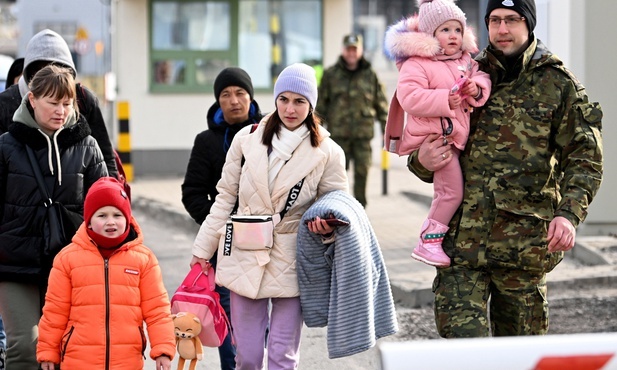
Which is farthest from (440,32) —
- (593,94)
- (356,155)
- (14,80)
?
(356,155)

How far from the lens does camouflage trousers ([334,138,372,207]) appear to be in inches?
546

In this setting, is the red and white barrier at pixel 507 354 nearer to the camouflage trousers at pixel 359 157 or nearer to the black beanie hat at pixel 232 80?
the black beanie hat at pixel 232 80

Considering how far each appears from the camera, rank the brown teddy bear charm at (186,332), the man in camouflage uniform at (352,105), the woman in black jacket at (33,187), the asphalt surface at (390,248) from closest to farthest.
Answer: the woman in black jacket at (33,187)
the brown teddy bear charm at (186,332)
the asphalt surface at (390,248)
the man in camouflage uniform at (352,105)

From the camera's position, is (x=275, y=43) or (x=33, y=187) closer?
(x=33, y=187)

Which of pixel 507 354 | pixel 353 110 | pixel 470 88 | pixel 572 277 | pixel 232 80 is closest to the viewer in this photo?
pixel 507 354

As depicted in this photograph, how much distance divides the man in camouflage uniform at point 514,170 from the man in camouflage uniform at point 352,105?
8405mm

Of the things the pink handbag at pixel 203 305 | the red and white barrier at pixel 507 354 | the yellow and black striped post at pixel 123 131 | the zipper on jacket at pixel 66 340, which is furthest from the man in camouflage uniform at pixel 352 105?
the red and white barrier at pixel 507 354

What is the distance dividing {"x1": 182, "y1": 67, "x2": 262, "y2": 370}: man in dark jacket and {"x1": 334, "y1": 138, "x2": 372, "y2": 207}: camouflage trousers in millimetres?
7198

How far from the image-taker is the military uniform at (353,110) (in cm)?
1377

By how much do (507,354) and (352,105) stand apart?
10.9m

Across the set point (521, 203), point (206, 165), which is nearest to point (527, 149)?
point (521, 203)

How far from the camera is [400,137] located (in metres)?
5.60

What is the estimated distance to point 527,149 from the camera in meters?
5.22

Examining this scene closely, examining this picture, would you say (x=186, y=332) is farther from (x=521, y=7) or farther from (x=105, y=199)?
(x=521, y=7)
